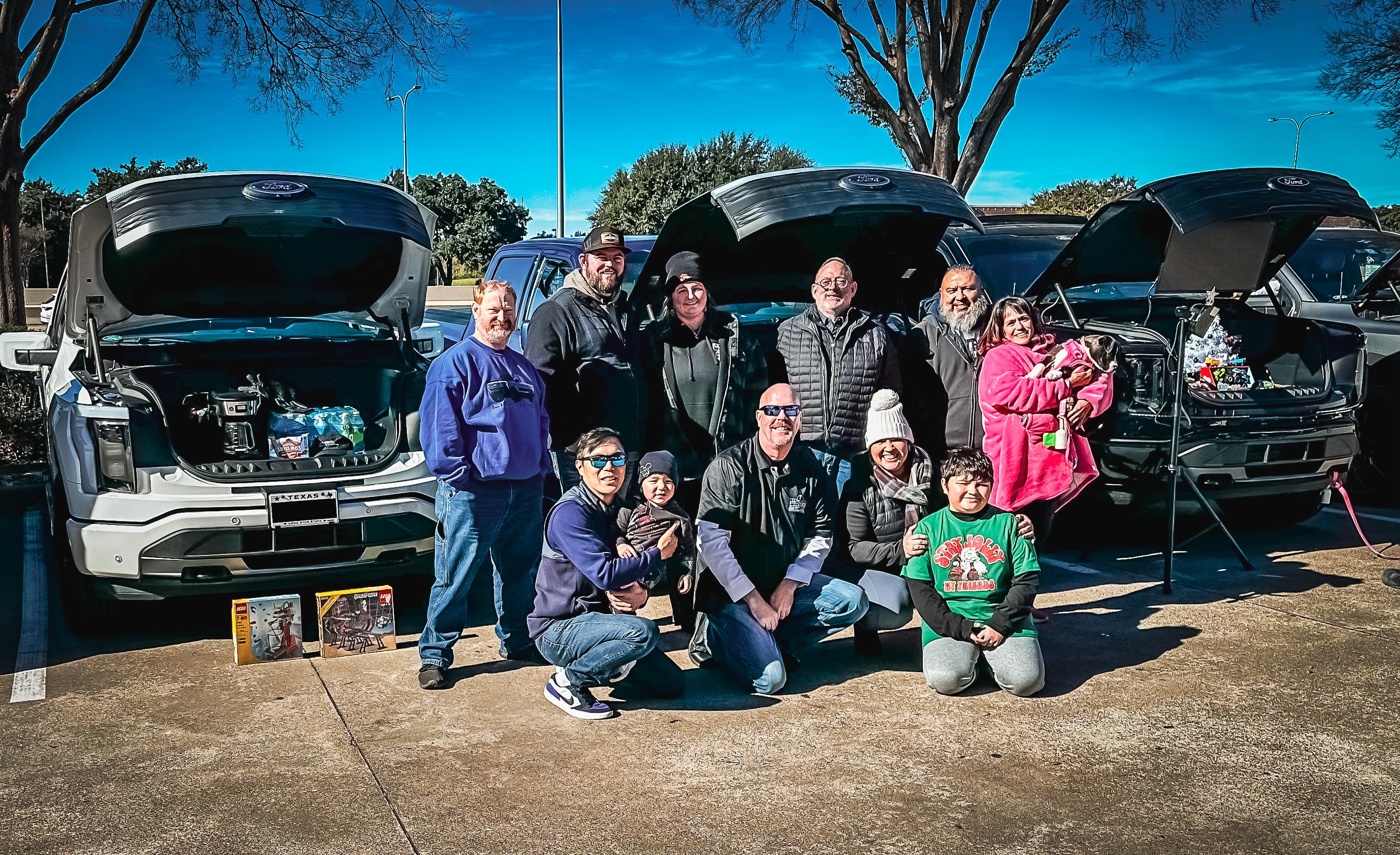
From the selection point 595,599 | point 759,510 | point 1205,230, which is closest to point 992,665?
point 759,510

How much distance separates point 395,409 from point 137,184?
1520 millimetres

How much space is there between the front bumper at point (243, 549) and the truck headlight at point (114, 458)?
0.58 feet

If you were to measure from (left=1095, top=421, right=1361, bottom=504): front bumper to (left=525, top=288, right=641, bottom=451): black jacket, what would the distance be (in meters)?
2.78

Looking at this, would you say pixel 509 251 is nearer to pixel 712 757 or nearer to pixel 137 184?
pixel 137 184

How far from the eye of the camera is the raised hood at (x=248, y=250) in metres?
5.26

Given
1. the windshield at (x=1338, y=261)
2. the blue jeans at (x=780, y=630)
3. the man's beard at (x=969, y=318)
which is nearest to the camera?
the blue jeans at (x=780, y=630)

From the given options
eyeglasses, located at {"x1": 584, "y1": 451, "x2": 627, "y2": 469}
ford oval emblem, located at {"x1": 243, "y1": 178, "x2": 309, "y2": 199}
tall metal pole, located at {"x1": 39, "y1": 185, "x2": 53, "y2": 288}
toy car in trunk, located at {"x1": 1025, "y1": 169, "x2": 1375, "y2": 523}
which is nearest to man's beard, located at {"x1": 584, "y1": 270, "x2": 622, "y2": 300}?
eyeglasses, located at {"x1": 584, "y1": 451, "x2": 627, "y2": 469}

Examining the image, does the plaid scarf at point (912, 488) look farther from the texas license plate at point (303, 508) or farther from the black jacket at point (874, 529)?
the texas license plate at point (303, 508)

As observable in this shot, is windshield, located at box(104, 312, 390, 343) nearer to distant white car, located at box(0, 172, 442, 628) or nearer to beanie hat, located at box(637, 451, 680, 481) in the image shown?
distant white car, located at box(0, 172, 442, 628)

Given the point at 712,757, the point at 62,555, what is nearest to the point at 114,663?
the point at 62,555

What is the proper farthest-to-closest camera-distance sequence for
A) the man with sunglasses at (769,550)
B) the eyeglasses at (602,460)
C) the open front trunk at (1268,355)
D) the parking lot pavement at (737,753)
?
the open front trunk at (1268,355)
the man with sunglasses at (769,550)
the eyeglasses at (602,460)
the parking lot pavement at (737,753)

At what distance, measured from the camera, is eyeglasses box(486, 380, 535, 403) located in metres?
4.69

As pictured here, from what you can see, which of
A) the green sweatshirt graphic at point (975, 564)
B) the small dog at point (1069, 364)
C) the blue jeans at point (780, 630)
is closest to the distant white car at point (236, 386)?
the blue jeans at point (780, 630)

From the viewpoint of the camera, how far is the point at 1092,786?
3.73 m
